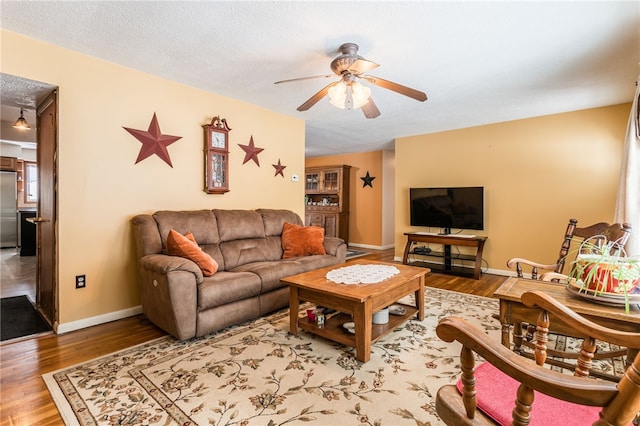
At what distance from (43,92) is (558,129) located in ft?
19.7

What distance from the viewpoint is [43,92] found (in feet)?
9.23

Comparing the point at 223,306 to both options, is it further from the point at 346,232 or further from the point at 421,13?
the point at 346,232

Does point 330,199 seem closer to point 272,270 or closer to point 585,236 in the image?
point 272,270

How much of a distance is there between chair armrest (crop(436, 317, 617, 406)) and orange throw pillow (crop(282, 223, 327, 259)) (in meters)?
2.85

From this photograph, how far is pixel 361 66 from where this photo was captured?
2.49 meters

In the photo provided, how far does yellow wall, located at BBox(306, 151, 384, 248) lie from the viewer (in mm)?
7309

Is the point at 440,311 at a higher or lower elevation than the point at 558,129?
lower

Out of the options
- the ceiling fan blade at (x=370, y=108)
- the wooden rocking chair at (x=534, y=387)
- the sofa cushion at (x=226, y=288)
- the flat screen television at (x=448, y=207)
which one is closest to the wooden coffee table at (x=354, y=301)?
the sofa cushion at (x=226, y=288)

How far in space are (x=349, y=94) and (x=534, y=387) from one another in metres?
2.41

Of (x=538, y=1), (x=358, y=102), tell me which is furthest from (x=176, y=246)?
(x=538, y=1)

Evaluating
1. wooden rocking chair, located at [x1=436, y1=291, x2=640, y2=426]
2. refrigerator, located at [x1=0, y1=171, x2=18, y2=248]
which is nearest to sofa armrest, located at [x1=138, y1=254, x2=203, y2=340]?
wooden rocking chair, located at [x1=436, y1=291, x2=640, y2=426]

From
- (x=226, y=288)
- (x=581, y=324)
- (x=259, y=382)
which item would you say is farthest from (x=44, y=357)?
(x=581, y=324)

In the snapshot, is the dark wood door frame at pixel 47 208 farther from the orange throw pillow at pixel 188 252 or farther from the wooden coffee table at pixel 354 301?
the wooden coffee table at pixel 354 301

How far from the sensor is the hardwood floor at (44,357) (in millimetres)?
1658
